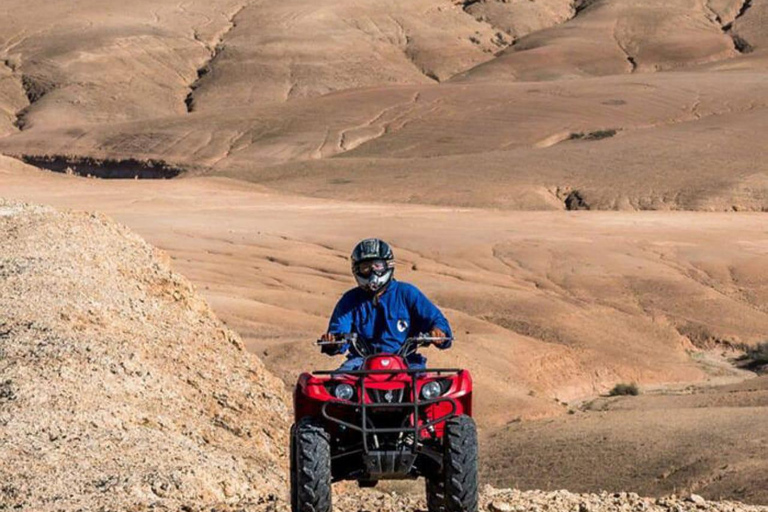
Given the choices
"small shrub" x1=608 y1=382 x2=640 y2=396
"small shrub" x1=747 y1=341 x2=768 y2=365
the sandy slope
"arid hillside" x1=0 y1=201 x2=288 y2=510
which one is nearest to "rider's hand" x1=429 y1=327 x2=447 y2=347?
"arid hillside" x1=0 y1=201 x2=288 y2=510

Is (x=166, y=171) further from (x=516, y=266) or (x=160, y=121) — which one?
(x=516, y=266)

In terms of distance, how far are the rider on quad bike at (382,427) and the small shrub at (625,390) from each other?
14.2 meters

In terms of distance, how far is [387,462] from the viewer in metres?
6.77

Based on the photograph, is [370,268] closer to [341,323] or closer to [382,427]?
[341,323]

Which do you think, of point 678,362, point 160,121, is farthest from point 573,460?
point 160,121

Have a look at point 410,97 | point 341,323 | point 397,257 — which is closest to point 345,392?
point 341,323

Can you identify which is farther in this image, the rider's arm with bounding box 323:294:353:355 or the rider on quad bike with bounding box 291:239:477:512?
the rider's arm with bounding box 323:294:353:355

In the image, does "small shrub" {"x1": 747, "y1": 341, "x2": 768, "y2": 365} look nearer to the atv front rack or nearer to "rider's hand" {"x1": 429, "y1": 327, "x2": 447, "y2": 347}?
"rider's hand" {"x1": 429, "y1": 327, "x2": 447, "y2": 347}

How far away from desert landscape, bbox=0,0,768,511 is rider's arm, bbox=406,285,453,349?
1113 millimetres

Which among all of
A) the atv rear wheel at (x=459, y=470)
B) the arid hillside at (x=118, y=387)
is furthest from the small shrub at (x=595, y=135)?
the atv rear wheel at (x=459, y=470)

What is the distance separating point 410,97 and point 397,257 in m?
48.3

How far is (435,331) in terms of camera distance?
7.48 meters

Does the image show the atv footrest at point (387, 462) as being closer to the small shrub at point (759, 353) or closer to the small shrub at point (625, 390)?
the small shrub at point (625, 390)

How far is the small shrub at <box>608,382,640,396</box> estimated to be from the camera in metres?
21.1
